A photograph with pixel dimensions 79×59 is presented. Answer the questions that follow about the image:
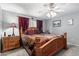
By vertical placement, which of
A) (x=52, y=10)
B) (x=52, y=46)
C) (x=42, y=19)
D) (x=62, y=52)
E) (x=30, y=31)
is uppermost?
(x=52, y=10)

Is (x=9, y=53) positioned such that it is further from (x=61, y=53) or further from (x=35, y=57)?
(x=61, y=53)

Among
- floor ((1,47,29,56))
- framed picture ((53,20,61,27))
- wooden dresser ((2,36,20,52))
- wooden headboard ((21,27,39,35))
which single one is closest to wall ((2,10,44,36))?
wooden dresser ((2,36,20,52))

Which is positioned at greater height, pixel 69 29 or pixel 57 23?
pixel 57 23

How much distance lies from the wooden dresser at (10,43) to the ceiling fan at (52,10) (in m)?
0.73

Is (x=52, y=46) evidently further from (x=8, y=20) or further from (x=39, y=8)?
(x=8, y=20)

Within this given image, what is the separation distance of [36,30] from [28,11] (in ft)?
1.25

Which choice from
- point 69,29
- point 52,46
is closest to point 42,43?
point 52,46

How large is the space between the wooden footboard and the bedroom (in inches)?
3.0

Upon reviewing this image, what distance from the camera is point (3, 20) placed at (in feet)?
6.55

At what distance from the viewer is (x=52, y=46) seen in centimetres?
205

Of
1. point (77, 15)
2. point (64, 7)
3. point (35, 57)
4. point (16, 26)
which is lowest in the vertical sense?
point (35, 57)

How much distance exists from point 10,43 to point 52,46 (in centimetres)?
77

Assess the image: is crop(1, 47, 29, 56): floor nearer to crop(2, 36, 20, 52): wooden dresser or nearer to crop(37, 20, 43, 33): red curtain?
crop(2, 36, 20, 52): wooden dresser

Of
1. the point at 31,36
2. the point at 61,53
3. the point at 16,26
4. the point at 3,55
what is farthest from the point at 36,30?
the point at 3,55
